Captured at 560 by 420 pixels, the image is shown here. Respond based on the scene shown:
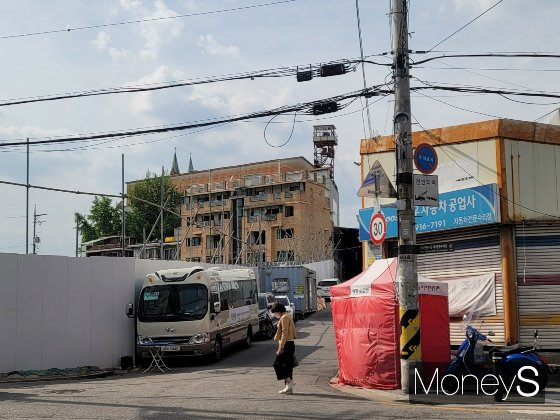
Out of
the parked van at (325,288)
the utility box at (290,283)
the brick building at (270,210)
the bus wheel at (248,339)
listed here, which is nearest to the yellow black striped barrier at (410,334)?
the bus wheel at (248,339)

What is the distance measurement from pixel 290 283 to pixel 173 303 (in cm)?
1924

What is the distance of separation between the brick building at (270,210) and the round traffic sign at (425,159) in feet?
189

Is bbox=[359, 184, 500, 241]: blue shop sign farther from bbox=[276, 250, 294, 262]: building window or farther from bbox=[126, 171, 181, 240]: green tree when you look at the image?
bbox=[126, 171, 181, 240]: green tree

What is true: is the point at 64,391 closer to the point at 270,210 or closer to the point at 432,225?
the point at 432,225

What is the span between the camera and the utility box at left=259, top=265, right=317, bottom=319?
1508 inches

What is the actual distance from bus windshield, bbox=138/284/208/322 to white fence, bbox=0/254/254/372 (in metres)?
0.98

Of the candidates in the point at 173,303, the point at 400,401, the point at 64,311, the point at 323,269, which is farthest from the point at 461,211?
the point at 323,269

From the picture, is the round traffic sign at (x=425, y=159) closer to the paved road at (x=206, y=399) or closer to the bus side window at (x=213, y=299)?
the paved road at (x=206, y=399)

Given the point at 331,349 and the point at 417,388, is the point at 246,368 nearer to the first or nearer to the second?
the point at 331,349

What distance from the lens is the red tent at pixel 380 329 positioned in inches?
543

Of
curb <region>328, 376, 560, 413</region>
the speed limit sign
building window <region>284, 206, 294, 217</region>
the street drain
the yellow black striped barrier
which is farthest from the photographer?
building window <region>284, 206, 294, 217</region>

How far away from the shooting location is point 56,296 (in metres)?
18.2

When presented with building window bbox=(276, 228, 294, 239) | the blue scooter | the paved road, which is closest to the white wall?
building window bbox=(276, 228, 294, 239)

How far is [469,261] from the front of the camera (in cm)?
1766
